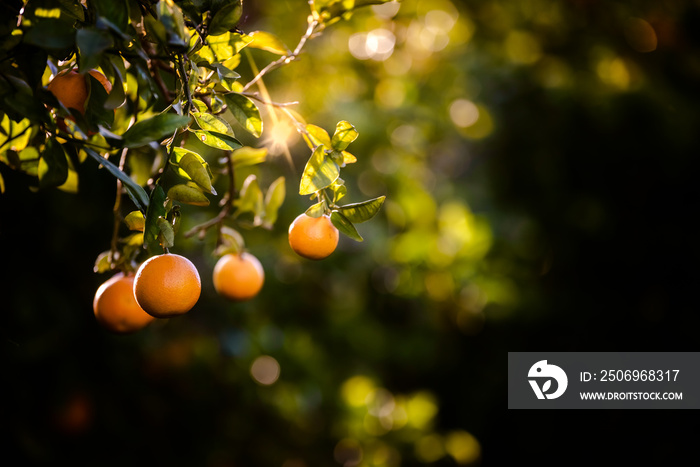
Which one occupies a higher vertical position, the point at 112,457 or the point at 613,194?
the point at 613,194

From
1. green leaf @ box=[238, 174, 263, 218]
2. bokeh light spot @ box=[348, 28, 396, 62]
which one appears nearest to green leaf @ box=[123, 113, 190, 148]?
green leaf @ box=[238, 174, 263, 218]

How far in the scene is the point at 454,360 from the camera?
167 centimetres

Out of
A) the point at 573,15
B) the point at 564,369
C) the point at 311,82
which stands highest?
the point at 573,15

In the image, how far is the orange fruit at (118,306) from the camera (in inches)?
18.0

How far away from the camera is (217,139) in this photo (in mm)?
354

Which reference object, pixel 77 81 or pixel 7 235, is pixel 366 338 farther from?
pixel 77 81

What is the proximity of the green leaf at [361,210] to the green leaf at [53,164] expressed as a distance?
0.71 feet

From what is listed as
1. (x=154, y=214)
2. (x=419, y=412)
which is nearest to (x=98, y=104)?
(x=154, y=214)

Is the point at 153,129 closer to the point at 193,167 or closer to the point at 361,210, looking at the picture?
the point at 193,167

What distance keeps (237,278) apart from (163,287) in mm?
161

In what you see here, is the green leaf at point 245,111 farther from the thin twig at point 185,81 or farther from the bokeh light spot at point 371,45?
the bokeh light spot at point 371,45

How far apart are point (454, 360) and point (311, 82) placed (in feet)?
3.32

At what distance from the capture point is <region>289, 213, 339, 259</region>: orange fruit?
0.42 m

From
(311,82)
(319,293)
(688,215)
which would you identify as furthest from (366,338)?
(688,215)
